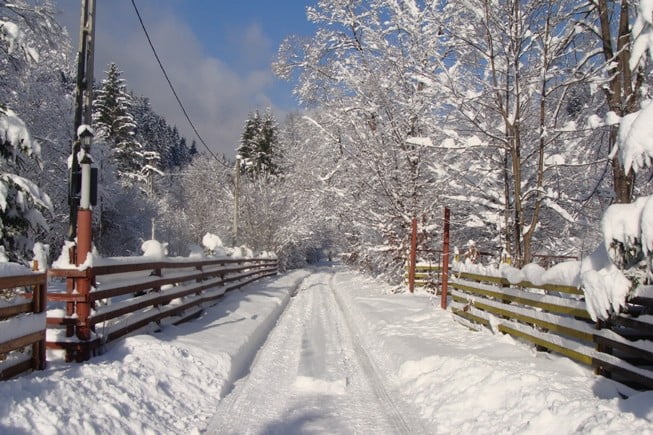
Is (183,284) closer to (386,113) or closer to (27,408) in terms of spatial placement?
(27,408)

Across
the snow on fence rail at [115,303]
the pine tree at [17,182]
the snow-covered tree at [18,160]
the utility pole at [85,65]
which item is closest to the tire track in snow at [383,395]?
Result: the snow on fence rail at [115,303]

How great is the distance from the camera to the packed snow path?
16.4 ft

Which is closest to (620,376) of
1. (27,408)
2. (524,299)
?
(524,299)

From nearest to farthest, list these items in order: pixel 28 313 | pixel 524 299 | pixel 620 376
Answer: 1. pixel 28 313
2. pixel 620 376
3. pixel 524 299

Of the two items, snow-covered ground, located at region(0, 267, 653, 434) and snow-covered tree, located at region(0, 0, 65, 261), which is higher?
snow-covered tree, located at region(0, 0, 65, 261)

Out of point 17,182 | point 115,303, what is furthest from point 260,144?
point 115,303

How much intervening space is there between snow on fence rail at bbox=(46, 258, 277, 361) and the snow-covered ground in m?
0.24

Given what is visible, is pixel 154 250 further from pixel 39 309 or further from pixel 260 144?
pixel 260 144

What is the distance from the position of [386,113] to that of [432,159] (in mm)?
2779

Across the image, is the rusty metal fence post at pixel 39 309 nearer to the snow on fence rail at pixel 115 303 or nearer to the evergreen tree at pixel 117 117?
the snow on fence rail at pixel 115 303

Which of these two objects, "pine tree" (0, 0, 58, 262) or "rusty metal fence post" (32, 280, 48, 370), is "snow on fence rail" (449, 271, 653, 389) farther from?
"pine tree" (0, 0, 58, 262)

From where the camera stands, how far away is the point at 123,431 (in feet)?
13.6

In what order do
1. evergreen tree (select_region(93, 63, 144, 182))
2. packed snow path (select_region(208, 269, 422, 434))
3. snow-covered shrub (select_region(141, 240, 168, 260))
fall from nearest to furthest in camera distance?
packed snow path (select_region(208, 269, 422, 434)) → snow-covered shrub (select_region(141, 240, 168, 260)) → evergreen tree (select_region(93, 63, 144, 182))

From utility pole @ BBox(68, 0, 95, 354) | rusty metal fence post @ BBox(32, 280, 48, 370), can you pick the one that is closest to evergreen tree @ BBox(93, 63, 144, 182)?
utility pole @ BBox(68, 0, 95, 354)
